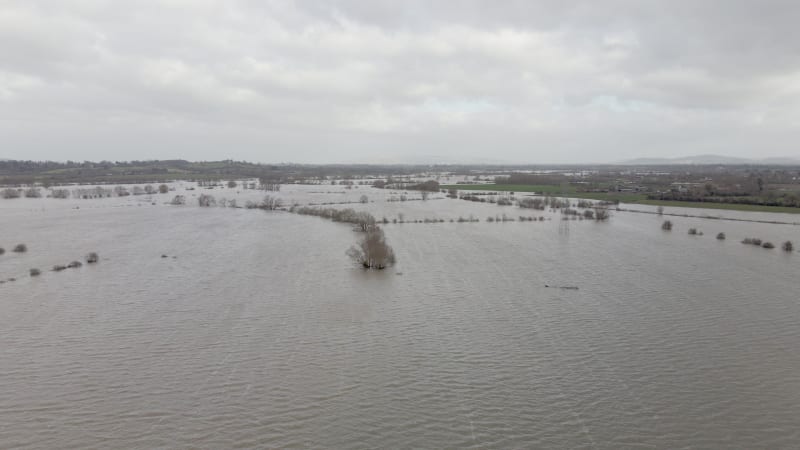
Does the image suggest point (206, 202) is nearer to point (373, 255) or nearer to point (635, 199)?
point (373, 255)

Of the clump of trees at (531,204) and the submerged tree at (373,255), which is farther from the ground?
the clump of trees at (531,204)

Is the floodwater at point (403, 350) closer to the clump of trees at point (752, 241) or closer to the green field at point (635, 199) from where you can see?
the clump of trees at point (752, 241)

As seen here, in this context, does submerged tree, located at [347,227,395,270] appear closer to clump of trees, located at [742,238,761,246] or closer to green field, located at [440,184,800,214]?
clump of trees, located at [742,238,761,246]

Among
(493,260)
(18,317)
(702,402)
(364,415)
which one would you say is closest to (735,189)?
(493,260)

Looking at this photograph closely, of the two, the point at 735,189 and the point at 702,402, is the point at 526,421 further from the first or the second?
the point at 735,189

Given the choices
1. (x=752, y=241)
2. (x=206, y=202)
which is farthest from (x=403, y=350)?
(x=206, y=202)

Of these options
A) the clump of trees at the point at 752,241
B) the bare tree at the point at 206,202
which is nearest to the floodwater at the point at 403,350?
the clump of trees at the point at 752,241

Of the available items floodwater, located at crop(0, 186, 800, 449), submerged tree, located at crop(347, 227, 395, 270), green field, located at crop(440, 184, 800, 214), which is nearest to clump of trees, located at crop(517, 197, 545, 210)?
green field, located at crop(440, 184, 800, 214)

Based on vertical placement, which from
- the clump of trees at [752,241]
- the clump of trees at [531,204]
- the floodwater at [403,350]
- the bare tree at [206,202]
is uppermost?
the bare tree at [206,202]

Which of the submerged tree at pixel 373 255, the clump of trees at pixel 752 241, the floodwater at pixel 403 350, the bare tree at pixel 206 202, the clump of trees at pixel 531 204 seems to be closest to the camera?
the floodwater at pixel 403 350
